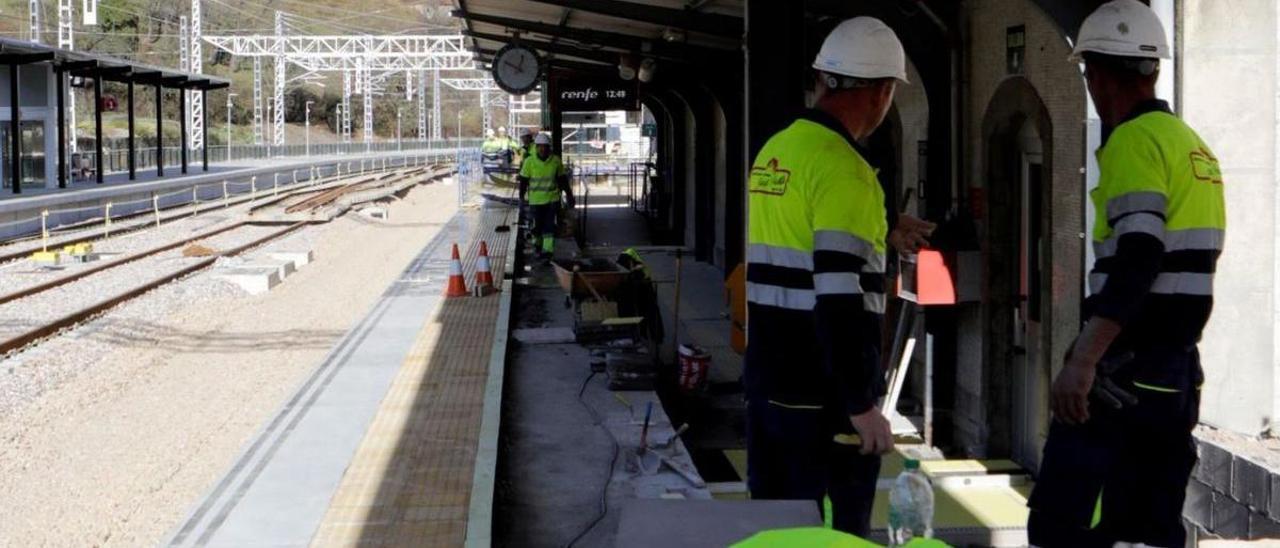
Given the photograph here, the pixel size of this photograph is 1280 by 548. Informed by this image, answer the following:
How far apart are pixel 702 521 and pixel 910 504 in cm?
85

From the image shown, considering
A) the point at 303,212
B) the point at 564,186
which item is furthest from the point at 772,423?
the point at 303,212

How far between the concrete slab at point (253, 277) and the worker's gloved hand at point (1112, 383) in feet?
64.0

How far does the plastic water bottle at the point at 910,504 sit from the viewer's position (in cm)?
408

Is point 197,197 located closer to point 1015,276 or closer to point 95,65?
point 95,65

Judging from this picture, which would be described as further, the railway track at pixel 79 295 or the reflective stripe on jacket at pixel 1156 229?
the railway track at pixel 79 295

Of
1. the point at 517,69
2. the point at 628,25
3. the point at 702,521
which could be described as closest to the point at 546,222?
the point at 517,69

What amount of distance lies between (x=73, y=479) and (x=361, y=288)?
502 inches

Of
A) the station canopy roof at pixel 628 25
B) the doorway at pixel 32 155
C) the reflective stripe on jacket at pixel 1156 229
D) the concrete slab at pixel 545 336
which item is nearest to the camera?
the reflective stripe on jacket at pixel 1156 229

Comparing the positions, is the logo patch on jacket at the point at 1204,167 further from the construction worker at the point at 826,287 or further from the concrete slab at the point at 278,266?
the concrete slab at the point at 278,266

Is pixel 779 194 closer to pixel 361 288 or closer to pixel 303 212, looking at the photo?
pixel 361 288

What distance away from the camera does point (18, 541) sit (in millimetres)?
8938

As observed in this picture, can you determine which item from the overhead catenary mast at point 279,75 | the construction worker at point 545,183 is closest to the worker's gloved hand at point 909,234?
the construction worker at point 545,183

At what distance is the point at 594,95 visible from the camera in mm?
24703

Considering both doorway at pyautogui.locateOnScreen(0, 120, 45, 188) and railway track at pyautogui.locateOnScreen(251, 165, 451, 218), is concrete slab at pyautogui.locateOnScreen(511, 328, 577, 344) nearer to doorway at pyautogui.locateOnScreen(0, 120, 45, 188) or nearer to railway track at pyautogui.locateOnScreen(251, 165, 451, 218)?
railway track at pyautogui.locateOnScreen(251, 165, 451, 218)
